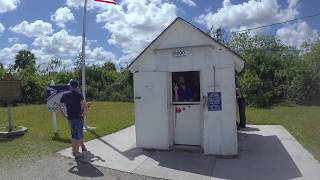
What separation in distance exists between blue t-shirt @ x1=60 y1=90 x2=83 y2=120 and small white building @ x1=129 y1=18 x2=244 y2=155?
1.65 meters

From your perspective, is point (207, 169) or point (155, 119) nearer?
point (207, 169)

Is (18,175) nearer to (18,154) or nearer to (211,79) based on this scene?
(18,154)

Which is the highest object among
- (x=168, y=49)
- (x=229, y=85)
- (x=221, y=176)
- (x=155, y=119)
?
(x=168, y=49)

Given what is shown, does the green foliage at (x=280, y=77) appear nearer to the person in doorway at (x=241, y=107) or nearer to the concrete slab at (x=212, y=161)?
the person in doorway at (x=241, y=107)

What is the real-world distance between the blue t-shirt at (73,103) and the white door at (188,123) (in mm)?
2607

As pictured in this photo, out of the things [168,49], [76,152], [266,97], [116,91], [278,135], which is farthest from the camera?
[116,91]

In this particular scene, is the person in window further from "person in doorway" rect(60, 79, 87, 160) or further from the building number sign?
"person in doorway" rect(60, 79, 87, 160)

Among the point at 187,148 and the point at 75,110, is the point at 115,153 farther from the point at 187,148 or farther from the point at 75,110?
the point at 187,148

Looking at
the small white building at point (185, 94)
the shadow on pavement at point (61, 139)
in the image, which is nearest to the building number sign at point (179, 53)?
the small white building at point (185, 94)

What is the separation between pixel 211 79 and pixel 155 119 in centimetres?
177

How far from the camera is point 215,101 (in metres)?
10.3

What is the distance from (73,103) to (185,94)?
3.12 m

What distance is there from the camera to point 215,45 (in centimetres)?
1033

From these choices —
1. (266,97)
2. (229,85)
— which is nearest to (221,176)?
(229,85)
